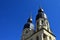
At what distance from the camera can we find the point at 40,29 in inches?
1668

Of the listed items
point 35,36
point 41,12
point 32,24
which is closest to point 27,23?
point 32,24

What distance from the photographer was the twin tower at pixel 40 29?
42.3 metres

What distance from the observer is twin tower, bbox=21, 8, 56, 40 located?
42.3 m

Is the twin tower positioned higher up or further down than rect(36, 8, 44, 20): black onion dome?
further down

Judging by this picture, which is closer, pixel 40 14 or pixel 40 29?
pixel 40 29

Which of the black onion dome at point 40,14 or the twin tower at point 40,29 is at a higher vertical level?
the black onion dome at point 40,14

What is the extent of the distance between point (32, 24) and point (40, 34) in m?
11.1

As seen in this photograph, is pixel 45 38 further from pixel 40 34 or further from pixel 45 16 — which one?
pixel 45 16

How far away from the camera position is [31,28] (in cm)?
5097

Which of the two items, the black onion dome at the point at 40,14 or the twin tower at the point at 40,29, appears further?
the black onion dome at the point at 40,14

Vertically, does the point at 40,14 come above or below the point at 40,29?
above

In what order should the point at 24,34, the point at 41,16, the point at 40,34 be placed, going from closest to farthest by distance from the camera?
the point at 40,34 → the point at 41,16 → the point at 24,34

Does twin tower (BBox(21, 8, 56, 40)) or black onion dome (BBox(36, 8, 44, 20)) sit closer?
twin tower (BBox(21, 8, 56, 40))

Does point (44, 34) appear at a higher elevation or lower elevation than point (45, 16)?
lower
